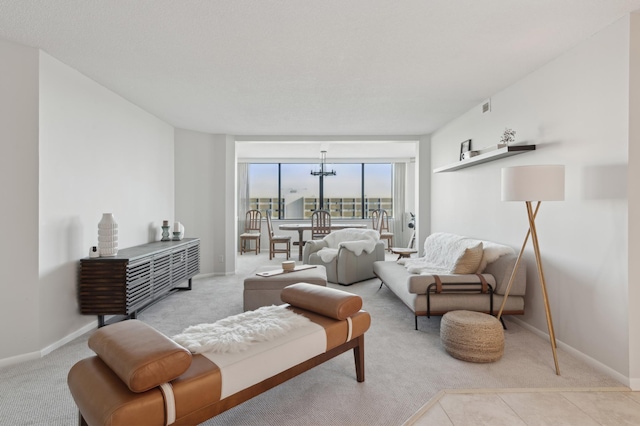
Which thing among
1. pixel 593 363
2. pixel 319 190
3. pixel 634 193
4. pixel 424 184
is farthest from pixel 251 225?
pixel 634 193

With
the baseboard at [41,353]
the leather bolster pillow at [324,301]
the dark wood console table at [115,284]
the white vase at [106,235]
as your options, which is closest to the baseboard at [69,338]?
the baseboard at [41,353]

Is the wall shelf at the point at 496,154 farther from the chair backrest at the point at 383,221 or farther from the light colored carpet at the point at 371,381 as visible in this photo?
the chair backrest at the point at 383,221

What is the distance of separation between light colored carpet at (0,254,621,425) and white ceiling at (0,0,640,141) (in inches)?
95.1

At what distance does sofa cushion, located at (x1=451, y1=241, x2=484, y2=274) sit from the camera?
3.26m

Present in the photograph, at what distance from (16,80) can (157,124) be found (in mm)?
2335

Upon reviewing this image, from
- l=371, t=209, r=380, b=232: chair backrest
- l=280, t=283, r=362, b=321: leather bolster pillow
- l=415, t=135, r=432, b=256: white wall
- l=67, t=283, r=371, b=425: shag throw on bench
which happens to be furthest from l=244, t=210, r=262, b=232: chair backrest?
l=67, t=283, r=371, b=425: shag throw on bench

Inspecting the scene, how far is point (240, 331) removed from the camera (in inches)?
76.1

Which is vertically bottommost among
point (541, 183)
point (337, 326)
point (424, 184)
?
point (337, 326)

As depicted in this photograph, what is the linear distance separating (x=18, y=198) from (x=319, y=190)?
743 centimetres

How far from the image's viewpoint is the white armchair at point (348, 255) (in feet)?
17.1

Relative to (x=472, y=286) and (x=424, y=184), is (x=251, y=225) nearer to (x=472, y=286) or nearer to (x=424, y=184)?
(x=424, y=184)

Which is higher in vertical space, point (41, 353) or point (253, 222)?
point (253, 222)

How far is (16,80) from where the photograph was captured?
2.63 meters

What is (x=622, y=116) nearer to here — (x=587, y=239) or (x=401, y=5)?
(x=587, y=239)
